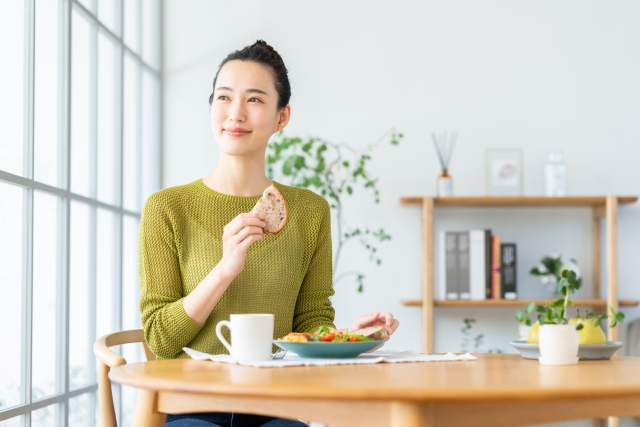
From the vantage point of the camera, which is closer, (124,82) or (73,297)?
(73,297)

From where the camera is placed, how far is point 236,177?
6.22 feet

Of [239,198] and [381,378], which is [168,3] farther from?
[381,378]

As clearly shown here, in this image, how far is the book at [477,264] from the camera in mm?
3588

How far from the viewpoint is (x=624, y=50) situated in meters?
3.87

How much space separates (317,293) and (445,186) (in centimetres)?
183

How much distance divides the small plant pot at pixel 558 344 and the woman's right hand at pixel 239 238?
0.57 m

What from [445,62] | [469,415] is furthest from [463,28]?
[469,415]

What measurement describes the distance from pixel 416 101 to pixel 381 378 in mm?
2930

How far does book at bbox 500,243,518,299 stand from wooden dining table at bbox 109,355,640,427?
2.42 metres

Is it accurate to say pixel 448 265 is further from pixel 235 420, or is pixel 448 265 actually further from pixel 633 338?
pixel 235 420

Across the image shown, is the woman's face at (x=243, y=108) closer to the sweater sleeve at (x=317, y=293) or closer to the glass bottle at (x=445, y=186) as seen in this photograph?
the sweater sleeve at (x=317, y=293)

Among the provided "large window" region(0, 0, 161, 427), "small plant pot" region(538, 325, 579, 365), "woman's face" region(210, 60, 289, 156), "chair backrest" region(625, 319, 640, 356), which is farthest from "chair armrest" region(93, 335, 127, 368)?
"chair backrest" region(625, 319, 640, 356)

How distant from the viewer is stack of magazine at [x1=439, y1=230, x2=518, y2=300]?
360 cm

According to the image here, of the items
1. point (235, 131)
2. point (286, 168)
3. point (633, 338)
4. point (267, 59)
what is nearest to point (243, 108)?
point (235, 131)
